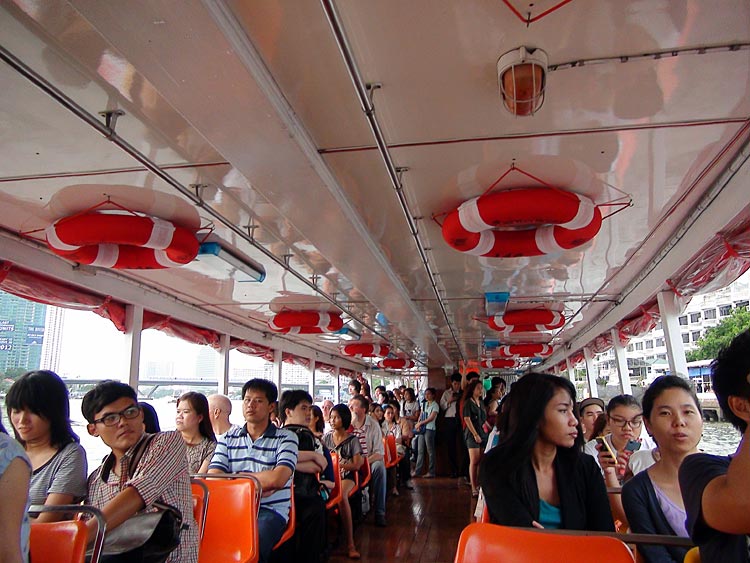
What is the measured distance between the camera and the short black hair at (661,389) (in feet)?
6.59

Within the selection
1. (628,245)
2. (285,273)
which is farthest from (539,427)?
(285,273)

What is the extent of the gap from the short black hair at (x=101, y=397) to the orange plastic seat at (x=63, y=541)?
0.47 meters

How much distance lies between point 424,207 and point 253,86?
200 centimetres

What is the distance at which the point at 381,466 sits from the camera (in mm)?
5625

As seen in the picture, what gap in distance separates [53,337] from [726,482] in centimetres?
611

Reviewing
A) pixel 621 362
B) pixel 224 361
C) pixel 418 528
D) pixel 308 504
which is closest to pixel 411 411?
pixel 224 361

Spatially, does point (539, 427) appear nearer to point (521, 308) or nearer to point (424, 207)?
point (424, 207)

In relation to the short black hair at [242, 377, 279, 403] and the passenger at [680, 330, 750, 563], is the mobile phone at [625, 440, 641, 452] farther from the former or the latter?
the short black hair at [242, 377, 279, 403]

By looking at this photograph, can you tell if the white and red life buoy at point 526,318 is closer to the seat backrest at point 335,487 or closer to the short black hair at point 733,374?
the seat backrest at point 335,487

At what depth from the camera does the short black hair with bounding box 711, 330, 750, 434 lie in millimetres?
1176

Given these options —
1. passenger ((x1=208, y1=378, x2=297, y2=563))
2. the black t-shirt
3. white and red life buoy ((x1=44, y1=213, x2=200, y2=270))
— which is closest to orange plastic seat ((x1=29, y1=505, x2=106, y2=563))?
passenger ((x1=208, y1=378, x2=297, y2=563))

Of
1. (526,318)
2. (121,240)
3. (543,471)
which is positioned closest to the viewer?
(543,471)

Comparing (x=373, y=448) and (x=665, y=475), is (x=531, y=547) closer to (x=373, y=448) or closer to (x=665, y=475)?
(x=665, y=475)

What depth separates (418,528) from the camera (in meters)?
5.20
